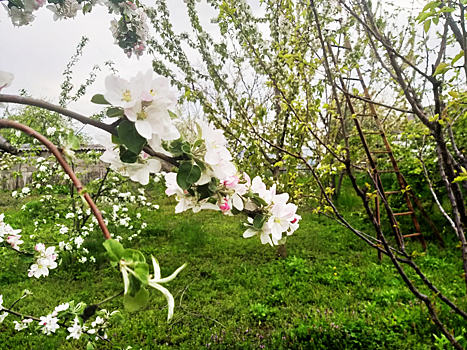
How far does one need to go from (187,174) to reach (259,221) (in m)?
0.26

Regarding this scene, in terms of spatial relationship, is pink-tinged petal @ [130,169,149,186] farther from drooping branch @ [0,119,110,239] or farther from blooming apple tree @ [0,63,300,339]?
drooping branch @ [0,119,110,239]

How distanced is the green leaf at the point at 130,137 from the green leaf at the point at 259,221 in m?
0.35

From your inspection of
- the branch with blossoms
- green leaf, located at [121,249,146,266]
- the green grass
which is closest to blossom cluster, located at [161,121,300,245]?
green leaf, located at [121,249,146,266]

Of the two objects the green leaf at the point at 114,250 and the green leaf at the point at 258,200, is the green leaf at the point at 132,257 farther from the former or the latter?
the green leaf at the point at 258,200

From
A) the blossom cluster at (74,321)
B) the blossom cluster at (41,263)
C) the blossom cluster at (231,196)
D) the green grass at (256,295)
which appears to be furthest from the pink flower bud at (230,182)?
the green grass at (256,295)

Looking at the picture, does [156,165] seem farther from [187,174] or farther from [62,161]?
[62,161]

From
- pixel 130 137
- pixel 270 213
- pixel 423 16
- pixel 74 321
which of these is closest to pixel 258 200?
pixel 270 213

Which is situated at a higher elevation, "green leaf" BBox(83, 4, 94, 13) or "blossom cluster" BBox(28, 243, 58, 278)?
"green leaf" BBox(83, 4, 94, 13)

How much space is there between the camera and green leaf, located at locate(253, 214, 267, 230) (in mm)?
750

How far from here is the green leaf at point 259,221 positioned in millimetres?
750

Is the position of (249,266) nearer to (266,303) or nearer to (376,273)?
(266,303)

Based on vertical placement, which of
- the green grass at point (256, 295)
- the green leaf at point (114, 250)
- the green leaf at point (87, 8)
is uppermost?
the green leaf at point (87, 8)

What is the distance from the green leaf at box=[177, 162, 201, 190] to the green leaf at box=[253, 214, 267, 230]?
24cm

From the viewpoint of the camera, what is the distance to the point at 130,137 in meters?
0.49
